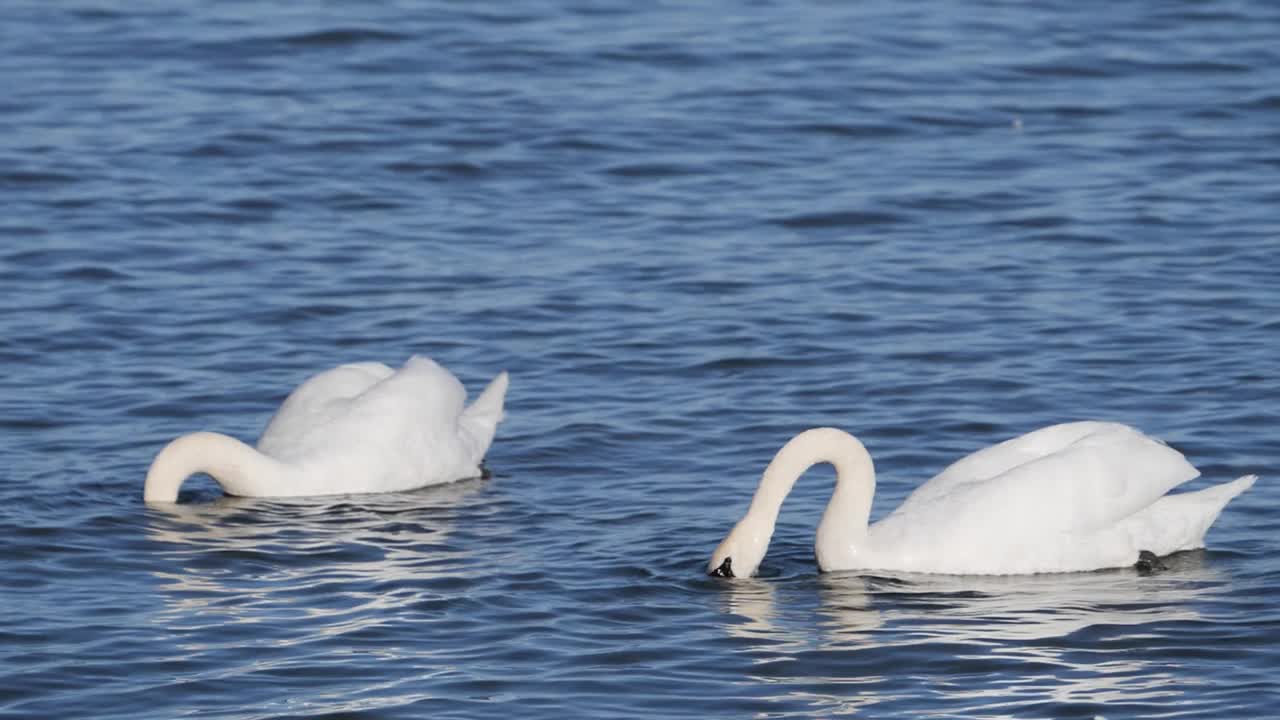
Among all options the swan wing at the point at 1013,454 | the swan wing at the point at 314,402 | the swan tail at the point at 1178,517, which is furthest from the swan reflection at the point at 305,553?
the swan tail at the point at 1178,517

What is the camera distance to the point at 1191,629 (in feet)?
33.4

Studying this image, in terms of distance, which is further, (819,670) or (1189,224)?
(1189,224)

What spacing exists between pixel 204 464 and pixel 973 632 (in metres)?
4.52

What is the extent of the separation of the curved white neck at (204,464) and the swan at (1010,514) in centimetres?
300

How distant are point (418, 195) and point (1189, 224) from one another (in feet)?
19.2

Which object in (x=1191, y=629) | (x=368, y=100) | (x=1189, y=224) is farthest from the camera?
(x=368, y=100)

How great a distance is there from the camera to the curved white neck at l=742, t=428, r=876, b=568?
11180mm

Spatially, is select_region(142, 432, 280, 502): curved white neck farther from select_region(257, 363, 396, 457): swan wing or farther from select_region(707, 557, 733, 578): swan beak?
select_region(707, 557, 733, 578): swan beak

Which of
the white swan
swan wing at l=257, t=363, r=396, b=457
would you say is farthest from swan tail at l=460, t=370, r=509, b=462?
swan wing at l=257, t=363, r=396, b=457

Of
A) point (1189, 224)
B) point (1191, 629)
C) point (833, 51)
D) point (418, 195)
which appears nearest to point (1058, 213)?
point (1189, 224)

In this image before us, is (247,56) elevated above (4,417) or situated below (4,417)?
above

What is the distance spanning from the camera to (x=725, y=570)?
11.1m

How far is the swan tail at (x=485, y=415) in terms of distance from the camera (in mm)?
13641

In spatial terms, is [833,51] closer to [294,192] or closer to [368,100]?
[368,100]
